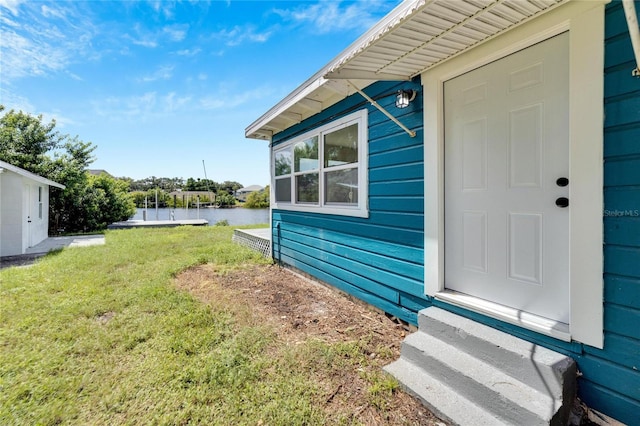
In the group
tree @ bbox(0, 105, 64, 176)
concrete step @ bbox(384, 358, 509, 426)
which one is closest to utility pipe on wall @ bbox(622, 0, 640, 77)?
concrete step @ bbox(384, 358, 509, 426)

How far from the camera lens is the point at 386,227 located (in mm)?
2980

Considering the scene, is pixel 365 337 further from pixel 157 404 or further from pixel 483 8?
pixel 483 8

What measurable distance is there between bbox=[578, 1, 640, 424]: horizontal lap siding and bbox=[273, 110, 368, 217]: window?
204cm

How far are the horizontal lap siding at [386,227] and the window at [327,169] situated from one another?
0.46ft

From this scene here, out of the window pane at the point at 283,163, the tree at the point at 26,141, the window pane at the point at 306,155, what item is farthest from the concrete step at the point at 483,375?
the tree at the point at 26,141

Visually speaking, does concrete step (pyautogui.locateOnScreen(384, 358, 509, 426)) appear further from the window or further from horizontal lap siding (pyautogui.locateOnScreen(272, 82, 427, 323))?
the window

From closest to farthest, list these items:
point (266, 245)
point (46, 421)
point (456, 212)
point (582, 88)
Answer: point (582, 88)
point (46, 421)
point (456, 212)
point (266, 245)

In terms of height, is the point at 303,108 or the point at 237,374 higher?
the point at 303,108

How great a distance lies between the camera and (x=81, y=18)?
4.99 metres

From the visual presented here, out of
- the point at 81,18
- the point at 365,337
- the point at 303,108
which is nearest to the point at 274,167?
the point at 303,108

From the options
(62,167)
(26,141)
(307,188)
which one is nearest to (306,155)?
(307,188)

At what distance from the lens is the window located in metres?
3.33

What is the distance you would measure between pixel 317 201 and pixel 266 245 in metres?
2.45

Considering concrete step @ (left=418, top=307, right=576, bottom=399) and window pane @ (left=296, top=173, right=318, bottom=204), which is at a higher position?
window pane @ (left=296, top=173, right=318, bottom=204)
